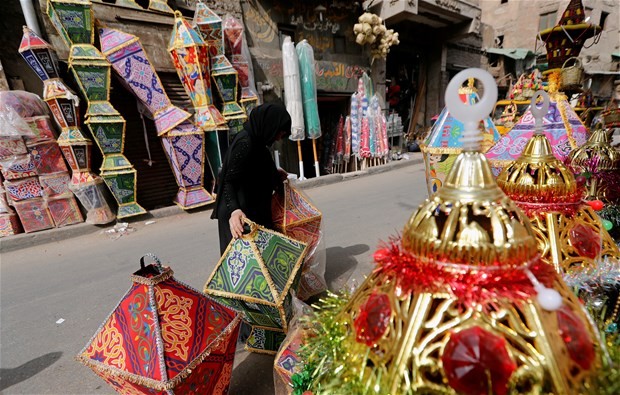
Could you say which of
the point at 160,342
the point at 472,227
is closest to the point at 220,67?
the point at 160,342

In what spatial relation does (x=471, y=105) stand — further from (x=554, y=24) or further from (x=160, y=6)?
(x=554, y=24)

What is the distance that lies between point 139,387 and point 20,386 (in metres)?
1.47

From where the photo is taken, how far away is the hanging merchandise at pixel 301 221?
2.15 metres

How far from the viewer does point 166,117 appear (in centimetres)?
498

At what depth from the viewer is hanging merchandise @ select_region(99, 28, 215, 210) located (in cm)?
452

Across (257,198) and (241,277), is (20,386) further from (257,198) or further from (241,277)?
(257,198)

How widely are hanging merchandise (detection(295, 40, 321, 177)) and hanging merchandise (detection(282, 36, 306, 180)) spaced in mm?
213

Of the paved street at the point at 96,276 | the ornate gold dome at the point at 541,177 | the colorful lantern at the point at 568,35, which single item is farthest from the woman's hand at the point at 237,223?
the colorful lantern at the point at 568,35

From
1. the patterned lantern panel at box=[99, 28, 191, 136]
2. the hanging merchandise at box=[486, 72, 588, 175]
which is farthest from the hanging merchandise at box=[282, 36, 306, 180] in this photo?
the hanging merchandise at box=[486, 72, 588, 175]

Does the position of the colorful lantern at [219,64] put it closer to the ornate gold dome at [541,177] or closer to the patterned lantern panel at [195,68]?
the patterned lantern panel at [195,68]

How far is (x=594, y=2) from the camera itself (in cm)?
1606

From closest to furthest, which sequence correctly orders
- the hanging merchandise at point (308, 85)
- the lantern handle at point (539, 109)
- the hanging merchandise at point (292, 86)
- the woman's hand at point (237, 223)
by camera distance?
the lantern handle at point (539, 109) → the woman's hand at point (237, 223) → the hanging merchandise at point (292, 86) → the hanging merchandise at point (308, 85)

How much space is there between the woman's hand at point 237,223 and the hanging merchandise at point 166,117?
3731 mm

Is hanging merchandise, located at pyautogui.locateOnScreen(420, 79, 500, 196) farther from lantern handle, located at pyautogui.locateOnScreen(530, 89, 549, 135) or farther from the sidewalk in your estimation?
the sidewalk
